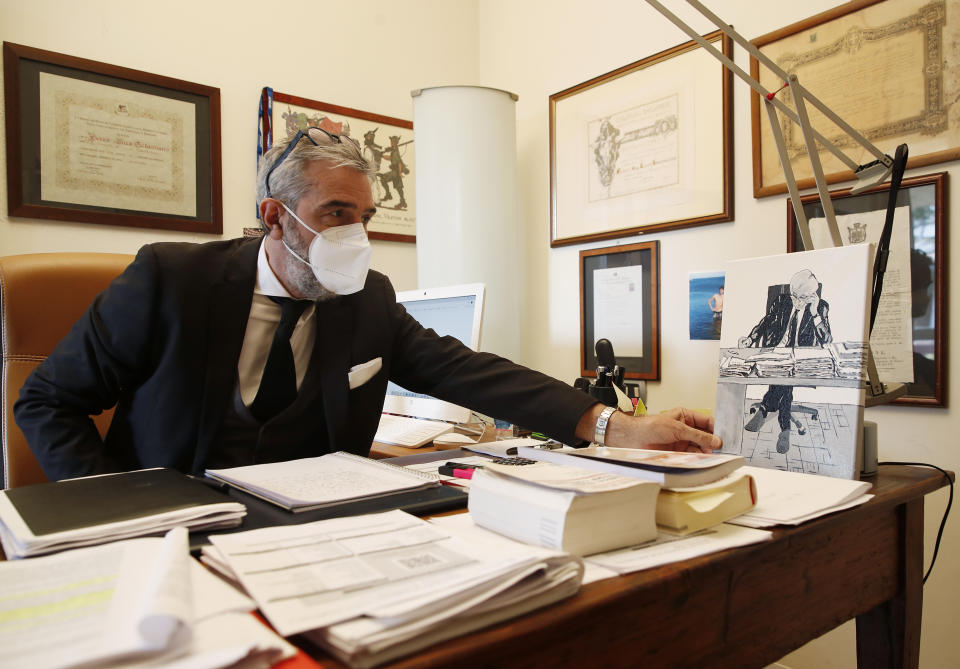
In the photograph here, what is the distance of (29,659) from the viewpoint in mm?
387

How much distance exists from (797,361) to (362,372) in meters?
0.83

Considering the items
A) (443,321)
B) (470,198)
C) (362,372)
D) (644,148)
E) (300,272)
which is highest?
(644,148)

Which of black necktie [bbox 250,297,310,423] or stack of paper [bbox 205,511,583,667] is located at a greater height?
black necktie [bbox 250,297,310,423]

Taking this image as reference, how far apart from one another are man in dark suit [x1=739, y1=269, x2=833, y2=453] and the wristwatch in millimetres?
233

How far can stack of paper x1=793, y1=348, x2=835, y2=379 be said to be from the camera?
39.9 inches

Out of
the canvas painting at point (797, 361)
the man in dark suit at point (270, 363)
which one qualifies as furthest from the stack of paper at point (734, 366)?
the man in dark suit at point (270, 363)

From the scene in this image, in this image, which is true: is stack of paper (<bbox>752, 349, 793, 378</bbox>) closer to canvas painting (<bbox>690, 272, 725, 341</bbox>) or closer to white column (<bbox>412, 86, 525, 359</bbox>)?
canvas painting (<bbox>690, 272, 725, 341</bbox>)

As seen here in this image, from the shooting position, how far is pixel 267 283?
1.36m

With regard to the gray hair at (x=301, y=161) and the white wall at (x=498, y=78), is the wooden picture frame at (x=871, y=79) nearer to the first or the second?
the white wall at (x=498, y=78)

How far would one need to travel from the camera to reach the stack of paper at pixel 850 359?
3.21 ft

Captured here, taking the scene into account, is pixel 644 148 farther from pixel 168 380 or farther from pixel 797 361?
pixel 168 380

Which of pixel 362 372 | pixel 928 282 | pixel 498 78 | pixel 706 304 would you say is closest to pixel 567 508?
pixel 362 372

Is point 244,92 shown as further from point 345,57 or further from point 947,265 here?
point 947,265

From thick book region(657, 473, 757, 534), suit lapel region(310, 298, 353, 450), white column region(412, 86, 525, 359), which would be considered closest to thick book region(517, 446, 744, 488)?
thick book region(657, 473, 757, 534)
